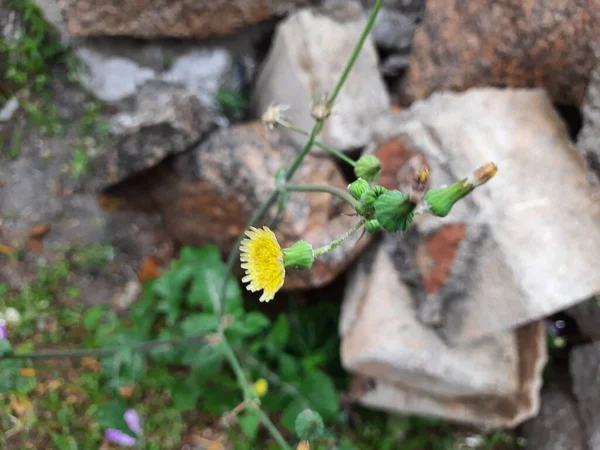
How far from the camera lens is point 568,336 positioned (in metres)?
2.72

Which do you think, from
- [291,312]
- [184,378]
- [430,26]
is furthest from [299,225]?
[430,26]

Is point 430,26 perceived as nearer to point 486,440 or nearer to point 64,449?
point 486,440

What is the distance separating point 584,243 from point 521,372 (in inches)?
25.5

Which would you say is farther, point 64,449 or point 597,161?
point 64,449

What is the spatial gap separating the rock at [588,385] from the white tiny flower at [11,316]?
2.39m

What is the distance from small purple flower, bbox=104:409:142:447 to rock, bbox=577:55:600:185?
203 centimetres

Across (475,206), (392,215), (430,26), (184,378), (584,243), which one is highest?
(392,215)

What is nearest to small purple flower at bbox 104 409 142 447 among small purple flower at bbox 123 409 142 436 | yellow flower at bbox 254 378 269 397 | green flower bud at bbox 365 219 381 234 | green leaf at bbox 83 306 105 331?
small purple flower at bbox 123 409 142 436

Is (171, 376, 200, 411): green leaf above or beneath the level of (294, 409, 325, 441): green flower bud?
beneath

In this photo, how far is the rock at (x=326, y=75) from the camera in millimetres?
2537

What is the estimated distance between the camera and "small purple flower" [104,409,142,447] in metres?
2.43

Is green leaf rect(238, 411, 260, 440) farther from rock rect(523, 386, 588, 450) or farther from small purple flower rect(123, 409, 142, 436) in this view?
rock rect(523, 386, 588, 450)

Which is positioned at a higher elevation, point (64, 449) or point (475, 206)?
point (475, 206)

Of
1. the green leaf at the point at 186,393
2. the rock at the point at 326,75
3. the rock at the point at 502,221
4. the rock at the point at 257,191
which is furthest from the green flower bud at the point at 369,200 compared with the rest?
the green leaf at the point at 186,393
